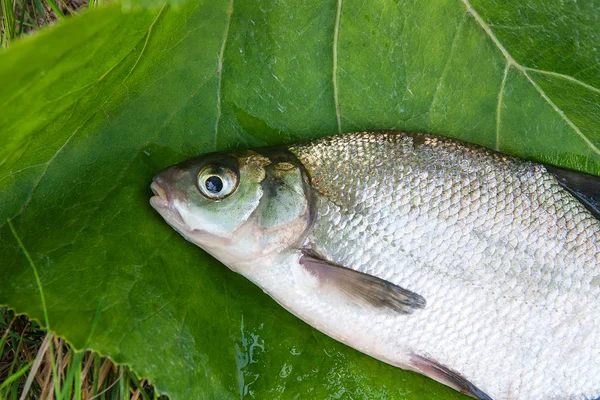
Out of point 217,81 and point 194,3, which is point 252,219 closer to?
point 217,81

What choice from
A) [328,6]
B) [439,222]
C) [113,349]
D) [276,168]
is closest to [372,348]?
[439,222]

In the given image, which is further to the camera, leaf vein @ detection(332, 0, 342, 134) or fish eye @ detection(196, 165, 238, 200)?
leaf vein @ detection(332, 0, 342, 134)

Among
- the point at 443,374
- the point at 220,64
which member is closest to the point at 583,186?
the point at 443,374

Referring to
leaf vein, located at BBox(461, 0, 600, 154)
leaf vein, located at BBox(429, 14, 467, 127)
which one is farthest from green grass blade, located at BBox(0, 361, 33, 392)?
leaf vein, located at BBox(461, 0, 600, 154)

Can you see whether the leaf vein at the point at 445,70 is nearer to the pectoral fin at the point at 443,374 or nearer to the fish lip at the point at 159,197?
the pectoral fin at the point at 443,374

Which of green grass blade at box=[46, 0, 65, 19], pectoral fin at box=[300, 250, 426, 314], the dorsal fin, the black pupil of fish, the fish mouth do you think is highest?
green grass blade at box=[46, 0, 65, 19]

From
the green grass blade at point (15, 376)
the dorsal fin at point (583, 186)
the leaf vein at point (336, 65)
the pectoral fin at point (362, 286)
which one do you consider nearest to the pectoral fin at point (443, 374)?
the pectoral fin at point (362, 286)

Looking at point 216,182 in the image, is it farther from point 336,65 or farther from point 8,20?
point 8,20

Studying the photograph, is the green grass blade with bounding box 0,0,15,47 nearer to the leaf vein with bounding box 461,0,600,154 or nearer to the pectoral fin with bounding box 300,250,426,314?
the pectoral fin with bounding box 300,250,426,314
